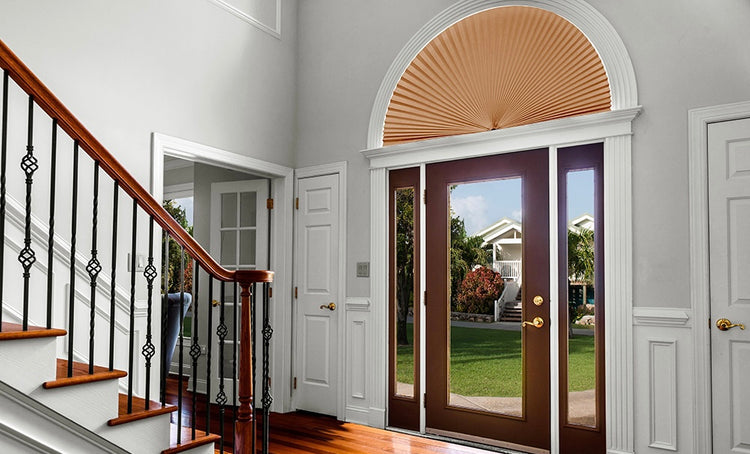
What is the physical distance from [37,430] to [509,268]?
2.99 metres

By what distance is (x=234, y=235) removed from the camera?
5.39 m

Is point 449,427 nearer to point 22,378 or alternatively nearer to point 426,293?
point 426,293

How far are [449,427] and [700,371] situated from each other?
1.74m

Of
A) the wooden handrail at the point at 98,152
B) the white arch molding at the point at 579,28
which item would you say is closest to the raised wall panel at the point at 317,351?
the white arch molding at the point at 579,28

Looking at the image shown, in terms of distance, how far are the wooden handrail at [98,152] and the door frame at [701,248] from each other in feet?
8.05

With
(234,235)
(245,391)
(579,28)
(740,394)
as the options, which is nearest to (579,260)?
(740,394)

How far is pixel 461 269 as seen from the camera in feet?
14.2

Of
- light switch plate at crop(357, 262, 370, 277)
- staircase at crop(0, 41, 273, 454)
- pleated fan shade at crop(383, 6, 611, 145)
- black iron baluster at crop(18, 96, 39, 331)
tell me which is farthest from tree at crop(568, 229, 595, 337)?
black iron baluster at crop(18, 96, 39, 331)

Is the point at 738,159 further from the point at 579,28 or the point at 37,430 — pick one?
the point at 37,430

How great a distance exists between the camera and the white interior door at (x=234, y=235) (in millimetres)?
5195

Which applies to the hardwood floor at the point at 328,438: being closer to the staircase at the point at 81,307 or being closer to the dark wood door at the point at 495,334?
the dark wood door at the point at 495,334

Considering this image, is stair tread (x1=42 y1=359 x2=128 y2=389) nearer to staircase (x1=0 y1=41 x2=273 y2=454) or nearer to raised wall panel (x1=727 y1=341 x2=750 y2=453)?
staircase (x1=0 y1=41 x2=273 y2=454)

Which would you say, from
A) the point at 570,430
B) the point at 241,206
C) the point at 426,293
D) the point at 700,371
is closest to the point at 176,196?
the point at 241,206

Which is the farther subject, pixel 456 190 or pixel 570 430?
pixel 456 190
